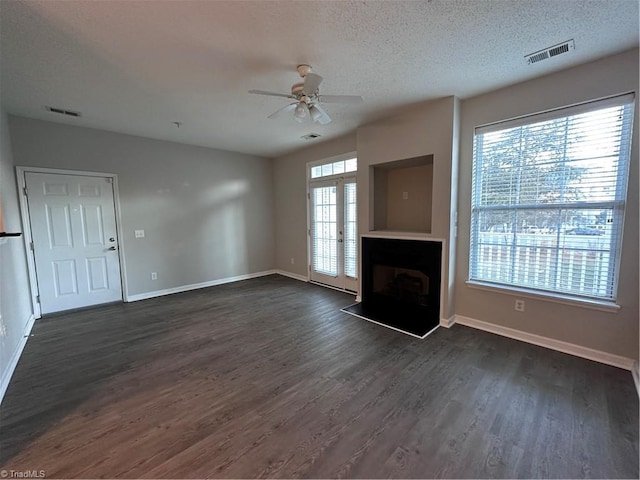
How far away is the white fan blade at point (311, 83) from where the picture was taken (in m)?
2.23

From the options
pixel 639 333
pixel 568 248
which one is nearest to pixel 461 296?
pixel 568 248

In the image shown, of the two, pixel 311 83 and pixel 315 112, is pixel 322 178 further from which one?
pixel 311 83

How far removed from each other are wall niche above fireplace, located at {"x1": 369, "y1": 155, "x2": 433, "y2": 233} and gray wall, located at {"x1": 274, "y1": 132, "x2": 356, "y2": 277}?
129cm

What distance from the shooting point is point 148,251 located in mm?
4652

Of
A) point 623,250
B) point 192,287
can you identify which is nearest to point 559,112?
point 623,250

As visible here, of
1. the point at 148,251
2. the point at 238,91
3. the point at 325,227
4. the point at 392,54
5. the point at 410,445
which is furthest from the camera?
the point at 325,227

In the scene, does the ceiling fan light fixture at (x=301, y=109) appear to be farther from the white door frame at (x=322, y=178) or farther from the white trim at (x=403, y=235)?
the white trim at (x=403, y=235)

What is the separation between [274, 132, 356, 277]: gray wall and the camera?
5.47 meters

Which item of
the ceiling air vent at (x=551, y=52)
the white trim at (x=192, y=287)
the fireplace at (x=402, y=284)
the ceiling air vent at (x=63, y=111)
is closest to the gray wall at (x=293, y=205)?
the white trim at (x=192, y=287)

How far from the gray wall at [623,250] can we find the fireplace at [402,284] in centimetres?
33

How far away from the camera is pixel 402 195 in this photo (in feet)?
13.8

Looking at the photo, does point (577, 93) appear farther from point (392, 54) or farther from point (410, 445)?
point (410, 445)

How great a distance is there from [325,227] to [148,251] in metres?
3.19

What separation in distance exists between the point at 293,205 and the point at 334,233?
1.37 m
